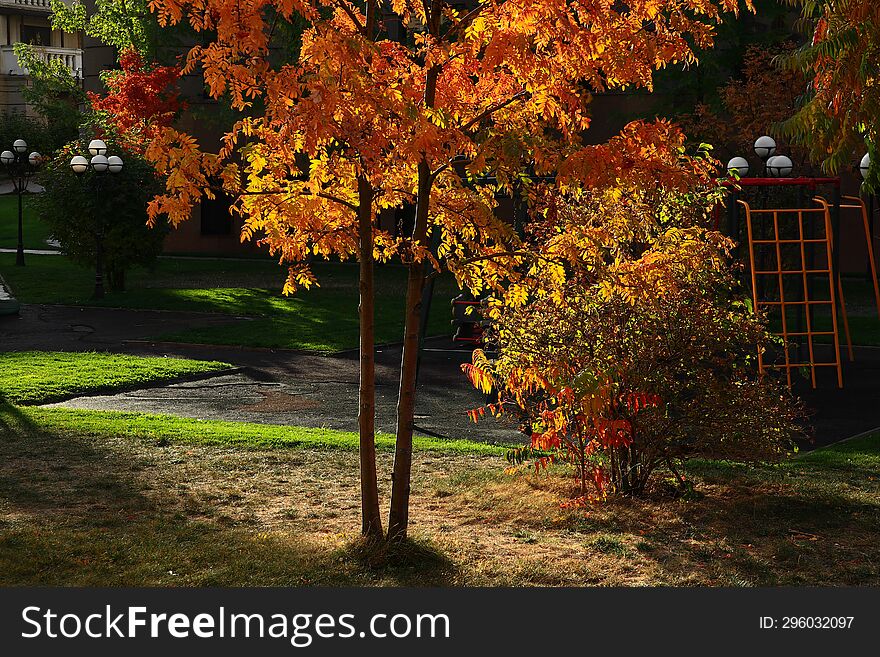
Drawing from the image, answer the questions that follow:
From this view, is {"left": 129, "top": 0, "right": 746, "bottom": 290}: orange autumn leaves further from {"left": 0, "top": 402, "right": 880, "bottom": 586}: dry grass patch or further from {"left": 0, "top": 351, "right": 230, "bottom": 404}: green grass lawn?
{"left": 0, "top": 351, "right": 230, "bottom": 404}: green grass lawn

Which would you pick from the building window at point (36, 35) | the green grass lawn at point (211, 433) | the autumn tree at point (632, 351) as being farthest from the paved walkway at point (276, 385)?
the building window at point (36, 35)

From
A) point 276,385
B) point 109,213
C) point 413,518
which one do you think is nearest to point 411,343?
point 413,518

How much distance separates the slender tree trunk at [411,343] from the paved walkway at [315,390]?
4.65 m

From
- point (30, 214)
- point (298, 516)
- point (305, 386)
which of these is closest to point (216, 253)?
point (30, 214)

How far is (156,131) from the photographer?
7270 mm

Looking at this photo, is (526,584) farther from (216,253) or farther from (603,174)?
(216,253)

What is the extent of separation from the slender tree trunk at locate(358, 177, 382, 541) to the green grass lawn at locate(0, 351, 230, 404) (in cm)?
724

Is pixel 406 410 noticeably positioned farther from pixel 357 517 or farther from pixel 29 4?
pixel 29 4

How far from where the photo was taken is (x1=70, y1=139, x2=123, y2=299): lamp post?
82.3ft

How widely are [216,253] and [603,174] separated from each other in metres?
33.7

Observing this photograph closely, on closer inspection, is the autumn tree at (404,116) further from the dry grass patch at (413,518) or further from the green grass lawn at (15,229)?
the green grass lawn at (15,229)

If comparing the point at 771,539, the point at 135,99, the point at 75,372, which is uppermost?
the point at 135,99

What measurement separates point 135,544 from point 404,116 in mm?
3090

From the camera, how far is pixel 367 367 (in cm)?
743
